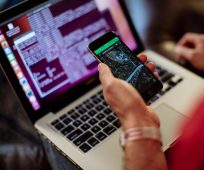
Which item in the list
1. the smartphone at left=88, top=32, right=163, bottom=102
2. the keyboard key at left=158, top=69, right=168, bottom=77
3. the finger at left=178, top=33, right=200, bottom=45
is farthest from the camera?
the finger at left=178, top=33, right=200, bottom=45

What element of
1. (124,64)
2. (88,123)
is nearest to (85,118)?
(88,123)

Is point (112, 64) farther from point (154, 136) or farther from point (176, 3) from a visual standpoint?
point (176, 3)

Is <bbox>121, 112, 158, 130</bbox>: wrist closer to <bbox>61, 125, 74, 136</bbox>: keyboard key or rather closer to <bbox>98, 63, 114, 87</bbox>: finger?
<bbox>98, 63, 114, 87</bbox>: finger

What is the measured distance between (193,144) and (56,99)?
42 cm

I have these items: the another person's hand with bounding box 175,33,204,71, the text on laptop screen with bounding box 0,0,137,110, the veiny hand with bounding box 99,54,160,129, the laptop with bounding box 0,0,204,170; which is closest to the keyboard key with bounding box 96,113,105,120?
the laptop with bounding box 0,0,204,170

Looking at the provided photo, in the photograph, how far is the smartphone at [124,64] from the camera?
0.87 meters

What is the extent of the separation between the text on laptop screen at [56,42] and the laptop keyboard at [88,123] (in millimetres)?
63

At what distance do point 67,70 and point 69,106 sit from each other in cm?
9

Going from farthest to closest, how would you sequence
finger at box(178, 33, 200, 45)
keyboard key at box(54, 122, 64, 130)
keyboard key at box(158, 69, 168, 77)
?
finger at box(178, 33, 200, 45)
keyboard key at box(158, 69, 168, 77)
keyboard key at box(54, 122, 64, 130)

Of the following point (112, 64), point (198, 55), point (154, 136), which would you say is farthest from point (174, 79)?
point (154, 136)

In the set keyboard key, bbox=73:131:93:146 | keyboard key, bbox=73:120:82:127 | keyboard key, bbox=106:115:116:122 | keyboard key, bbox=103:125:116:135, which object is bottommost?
keyboard key, bbox=103:125:116:135

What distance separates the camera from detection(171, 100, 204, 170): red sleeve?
70cm

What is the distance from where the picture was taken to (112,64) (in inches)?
34.8

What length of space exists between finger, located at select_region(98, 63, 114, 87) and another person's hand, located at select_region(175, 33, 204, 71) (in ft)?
1.37
